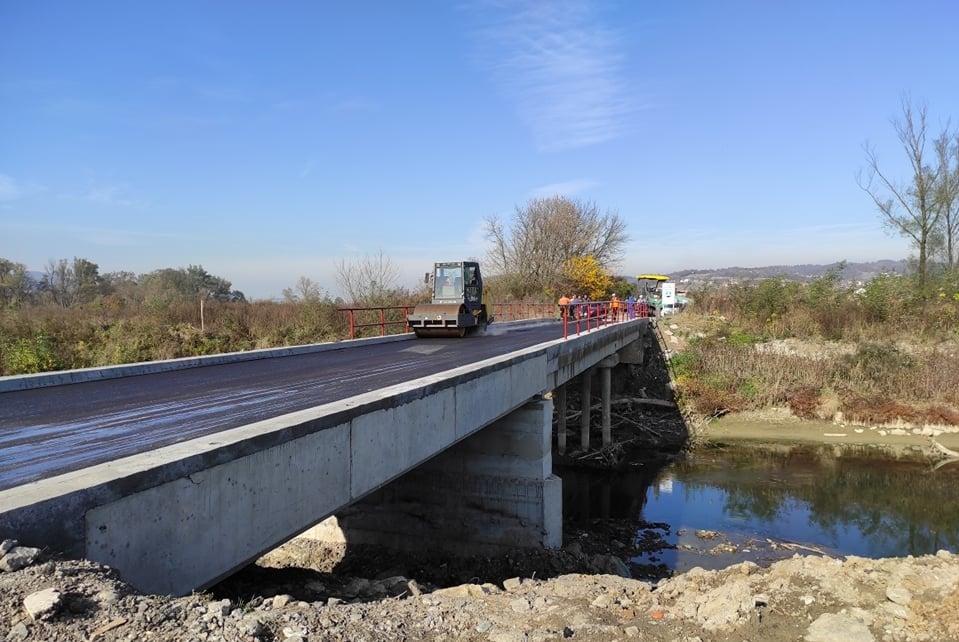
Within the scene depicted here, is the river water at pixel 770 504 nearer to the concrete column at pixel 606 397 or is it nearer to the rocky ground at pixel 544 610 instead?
the concrete column at pixel 606 397

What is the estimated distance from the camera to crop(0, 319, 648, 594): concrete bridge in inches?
142

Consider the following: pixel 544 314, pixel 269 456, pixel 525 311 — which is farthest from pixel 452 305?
pixel 544 314

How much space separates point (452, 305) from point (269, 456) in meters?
13.6

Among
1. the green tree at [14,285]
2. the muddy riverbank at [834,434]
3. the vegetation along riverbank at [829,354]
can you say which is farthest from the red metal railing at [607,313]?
the green tree at [14,285]

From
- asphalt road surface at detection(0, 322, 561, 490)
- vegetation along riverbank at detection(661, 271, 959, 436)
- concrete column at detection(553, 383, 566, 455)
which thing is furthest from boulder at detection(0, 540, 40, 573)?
vegetation along riverbank at detection(661, 271, 959, 436)

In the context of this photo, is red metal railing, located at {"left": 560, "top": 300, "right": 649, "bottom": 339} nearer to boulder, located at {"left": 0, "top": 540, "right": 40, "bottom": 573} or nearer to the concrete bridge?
the concrete bridge

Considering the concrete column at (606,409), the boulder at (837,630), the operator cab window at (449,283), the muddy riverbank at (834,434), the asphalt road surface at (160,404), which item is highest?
the operator cab window at (449,283)

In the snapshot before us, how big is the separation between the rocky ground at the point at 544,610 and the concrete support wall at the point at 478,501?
3.87 meters

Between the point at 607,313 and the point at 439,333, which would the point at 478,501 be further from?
the point at 607,313

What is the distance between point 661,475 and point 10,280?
3561cm

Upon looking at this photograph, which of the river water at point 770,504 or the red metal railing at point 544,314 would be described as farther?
the red metal railing at point 544,314

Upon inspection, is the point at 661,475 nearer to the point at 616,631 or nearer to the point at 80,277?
the point at 616,631

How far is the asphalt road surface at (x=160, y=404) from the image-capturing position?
16.5ft

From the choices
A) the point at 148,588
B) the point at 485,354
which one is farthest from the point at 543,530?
the point at 148,588
